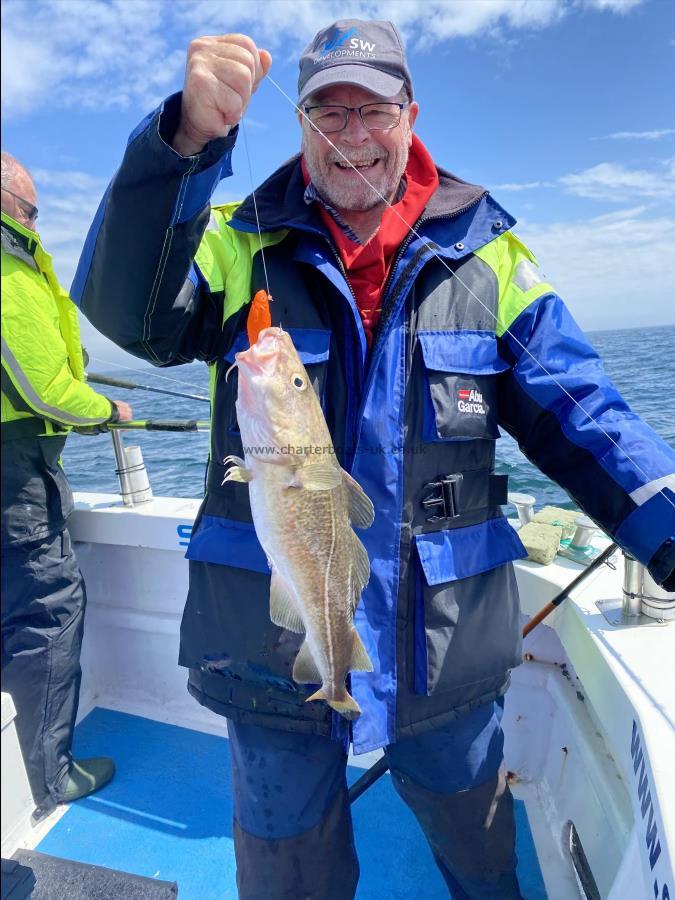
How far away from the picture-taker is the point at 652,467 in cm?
200

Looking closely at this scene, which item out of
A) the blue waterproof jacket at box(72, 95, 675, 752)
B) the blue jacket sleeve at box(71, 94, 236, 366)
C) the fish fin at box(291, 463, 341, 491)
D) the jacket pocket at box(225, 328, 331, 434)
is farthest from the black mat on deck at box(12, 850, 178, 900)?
the blue jacket sleeve at box(71, 94, 236, 366)

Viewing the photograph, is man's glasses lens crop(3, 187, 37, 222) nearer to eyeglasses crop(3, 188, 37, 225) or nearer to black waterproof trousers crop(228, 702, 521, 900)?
eyeglasses crop(3, 188, 37, 225)

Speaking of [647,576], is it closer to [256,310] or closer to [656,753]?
[656,753]

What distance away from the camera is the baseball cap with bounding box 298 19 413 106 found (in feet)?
6.97

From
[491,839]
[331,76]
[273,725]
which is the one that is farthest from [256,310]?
[491,839]

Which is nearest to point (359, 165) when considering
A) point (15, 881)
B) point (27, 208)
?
point (27, 208)

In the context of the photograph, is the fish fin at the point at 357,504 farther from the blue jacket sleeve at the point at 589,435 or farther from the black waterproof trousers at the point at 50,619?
the black waterproof trousers at the point at 50,619

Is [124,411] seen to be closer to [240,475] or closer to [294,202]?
[294,202]

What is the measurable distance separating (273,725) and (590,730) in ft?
5.37

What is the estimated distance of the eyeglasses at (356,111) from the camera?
221 centimetres

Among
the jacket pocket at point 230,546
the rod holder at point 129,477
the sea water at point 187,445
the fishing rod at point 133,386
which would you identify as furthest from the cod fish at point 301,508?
the sea water at point 187,445

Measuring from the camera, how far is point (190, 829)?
3219mm

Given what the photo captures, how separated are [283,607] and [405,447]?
65 centimetres

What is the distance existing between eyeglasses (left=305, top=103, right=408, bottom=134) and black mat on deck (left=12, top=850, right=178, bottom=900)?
8.15 feet
